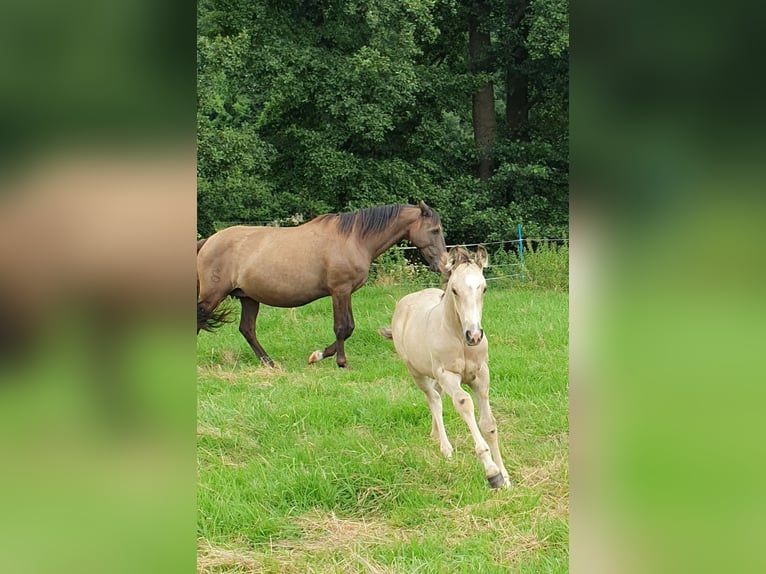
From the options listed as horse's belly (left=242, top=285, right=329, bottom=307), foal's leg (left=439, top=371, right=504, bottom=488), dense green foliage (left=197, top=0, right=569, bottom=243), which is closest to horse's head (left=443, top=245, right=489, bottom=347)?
foal's leg (left=439, top=371, right=504, bottom=488)

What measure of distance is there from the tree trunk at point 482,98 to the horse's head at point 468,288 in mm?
14121

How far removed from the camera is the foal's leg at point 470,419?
375 cm

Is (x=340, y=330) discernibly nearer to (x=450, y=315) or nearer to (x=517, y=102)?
(x=450, y=315)

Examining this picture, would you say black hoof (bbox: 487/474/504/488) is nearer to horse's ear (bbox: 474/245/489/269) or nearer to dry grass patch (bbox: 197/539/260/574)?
horse's ear (bbox: 474/245/489/269)

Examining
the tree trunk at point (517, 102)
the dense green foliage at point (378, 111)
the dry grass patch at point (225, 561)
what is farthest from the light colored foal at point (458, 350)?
the tree trunk at point (517, 102)

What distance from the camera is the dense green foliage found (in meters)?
15.6

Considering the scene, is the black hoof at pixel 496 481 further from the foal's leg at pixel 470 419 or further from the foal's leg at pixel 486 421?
the foal's leg at pixel 486 421

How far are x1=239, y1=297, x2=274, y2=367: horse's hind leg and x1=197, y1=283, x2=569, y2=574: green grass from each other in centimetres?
45

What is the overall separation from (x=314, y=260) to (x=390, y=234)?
88 centimetres
